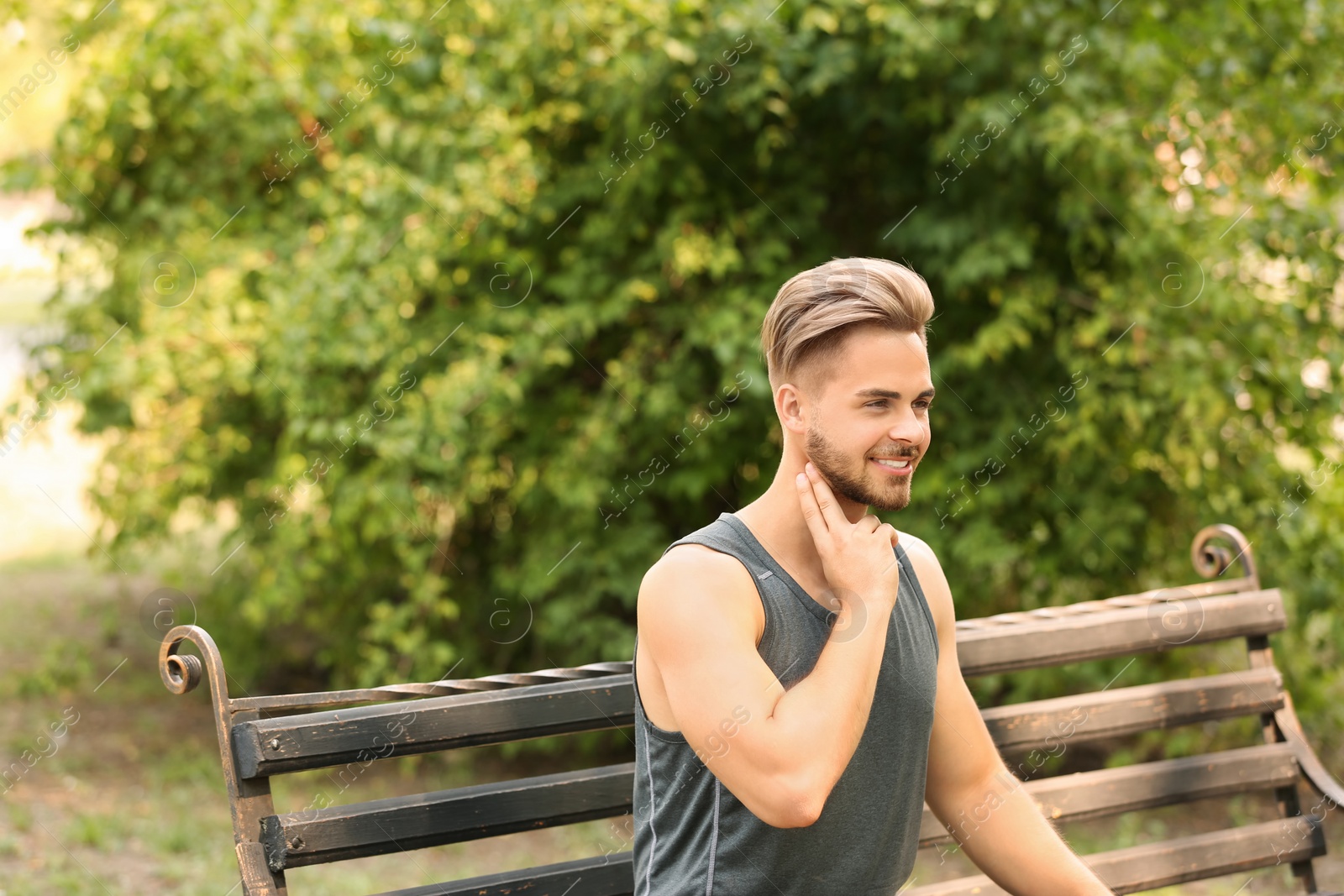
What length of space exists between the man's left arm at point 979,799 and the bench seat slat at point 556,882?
601 mm

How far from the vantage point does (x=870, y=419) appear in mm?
1934

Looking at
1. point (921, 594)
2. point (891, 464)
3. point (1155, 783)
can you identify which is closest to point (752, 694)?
point (891, 464)

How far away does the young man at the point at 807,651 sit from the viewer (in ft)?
5.70

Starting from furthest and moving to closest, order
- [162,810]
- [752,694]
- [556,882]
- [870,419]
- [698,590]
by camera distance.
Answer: [162,810]
[556,882]
[870,419]
[698,590]
[752,694]

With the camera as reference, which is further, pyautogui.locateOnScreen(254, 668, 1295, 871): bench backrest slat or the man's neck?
pyautogui.locateOnScreen(254, 668, 1295, 871): bench backrest slat

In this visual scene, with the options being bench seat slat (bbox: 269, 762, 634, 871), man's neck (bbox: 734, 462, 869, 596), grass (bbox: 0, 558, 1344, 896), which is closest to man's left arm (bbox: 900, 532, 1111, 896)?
man's neck (bbox: 734, 462, 869, 596)

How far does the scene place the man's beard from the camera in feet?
6.38

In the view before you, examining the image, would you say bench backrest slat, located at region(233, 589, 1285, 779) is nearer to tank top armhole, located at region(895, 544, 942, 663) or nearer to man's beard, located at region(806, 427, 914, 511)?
tank top armhole, located at region(895, 544, 942, 663)

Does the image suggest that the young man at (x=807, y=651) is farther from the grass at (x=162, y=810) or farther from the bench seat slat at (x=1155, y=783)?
the grass at (x=162, y=810)

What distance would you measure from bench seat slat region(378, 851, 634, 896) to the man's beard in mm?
815

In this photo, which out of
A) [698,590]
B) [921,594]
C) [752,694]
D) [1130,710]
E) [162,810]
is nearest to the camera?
[752,694]

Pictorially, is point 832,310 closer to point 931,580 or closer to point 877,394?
point 877,394

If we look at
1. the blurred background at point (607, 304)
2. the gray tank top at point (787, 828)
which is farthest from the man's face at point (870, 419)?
the blurred background at point (607, 304)

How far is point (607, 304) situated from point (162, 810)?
9.31ft
